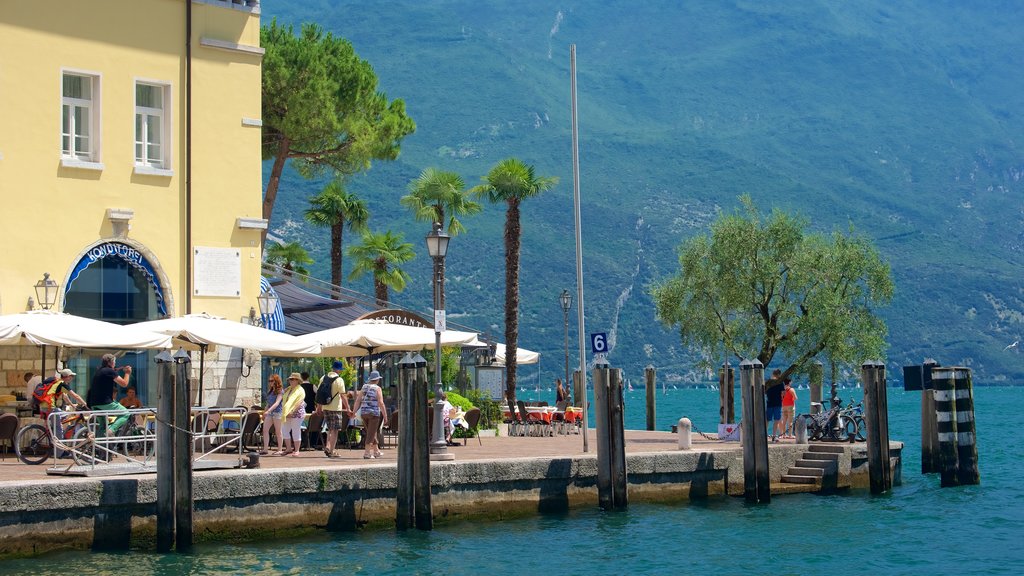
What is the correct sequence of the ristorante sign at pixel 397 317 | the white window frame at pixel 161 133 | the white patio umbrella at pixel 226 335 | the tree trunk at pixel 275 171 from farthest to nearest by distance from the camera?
the tree trunk at pixel 275 171, the ristorante sign at pixel 397 317, the white window frame at pixel 161 133, the white patio umbrella at pixel 226 335

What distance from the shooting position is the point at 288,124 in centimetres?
3750

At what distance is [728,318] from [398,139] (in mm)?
13567

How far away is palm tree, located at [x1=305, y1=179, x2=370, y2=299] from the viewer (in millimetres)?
55281

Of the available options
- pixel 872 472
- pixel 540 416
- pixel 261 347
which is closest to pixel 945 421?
pixel 872 472

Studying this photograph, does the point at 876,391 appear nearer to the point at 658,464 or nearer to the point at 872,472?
the point at 872,472

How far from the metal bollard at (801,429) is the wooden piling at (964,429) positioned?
359 centimetres

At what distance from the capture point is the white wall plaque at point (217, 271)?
28.2 meters

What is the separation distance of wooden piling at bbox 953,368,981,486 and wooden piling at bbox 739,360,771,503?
5.96 meters

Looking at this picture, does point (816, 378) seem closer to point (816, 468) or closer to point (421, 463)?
point (816, 468)

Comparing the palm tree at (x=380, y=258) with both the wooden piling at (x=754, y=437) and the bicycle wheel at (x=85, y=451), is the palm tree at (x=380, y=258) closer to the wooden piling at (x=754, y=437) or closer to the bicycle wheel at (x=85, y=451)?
the wooden piling at (x=754, y=437)

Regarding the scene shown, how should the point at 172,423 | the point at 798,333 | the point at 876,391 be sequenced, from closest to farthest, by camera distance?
1. the point at 172,423
2. the point at 876,391
3. the point at 798,333

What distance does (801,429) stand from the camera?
28.2 meters

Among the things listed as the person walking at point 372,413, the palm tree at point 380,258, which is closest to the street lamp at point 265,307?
the person walking at point 372,413

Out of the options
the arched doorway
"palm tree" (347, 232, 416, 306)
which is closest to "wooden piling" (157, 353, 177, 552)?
the arched doorway
